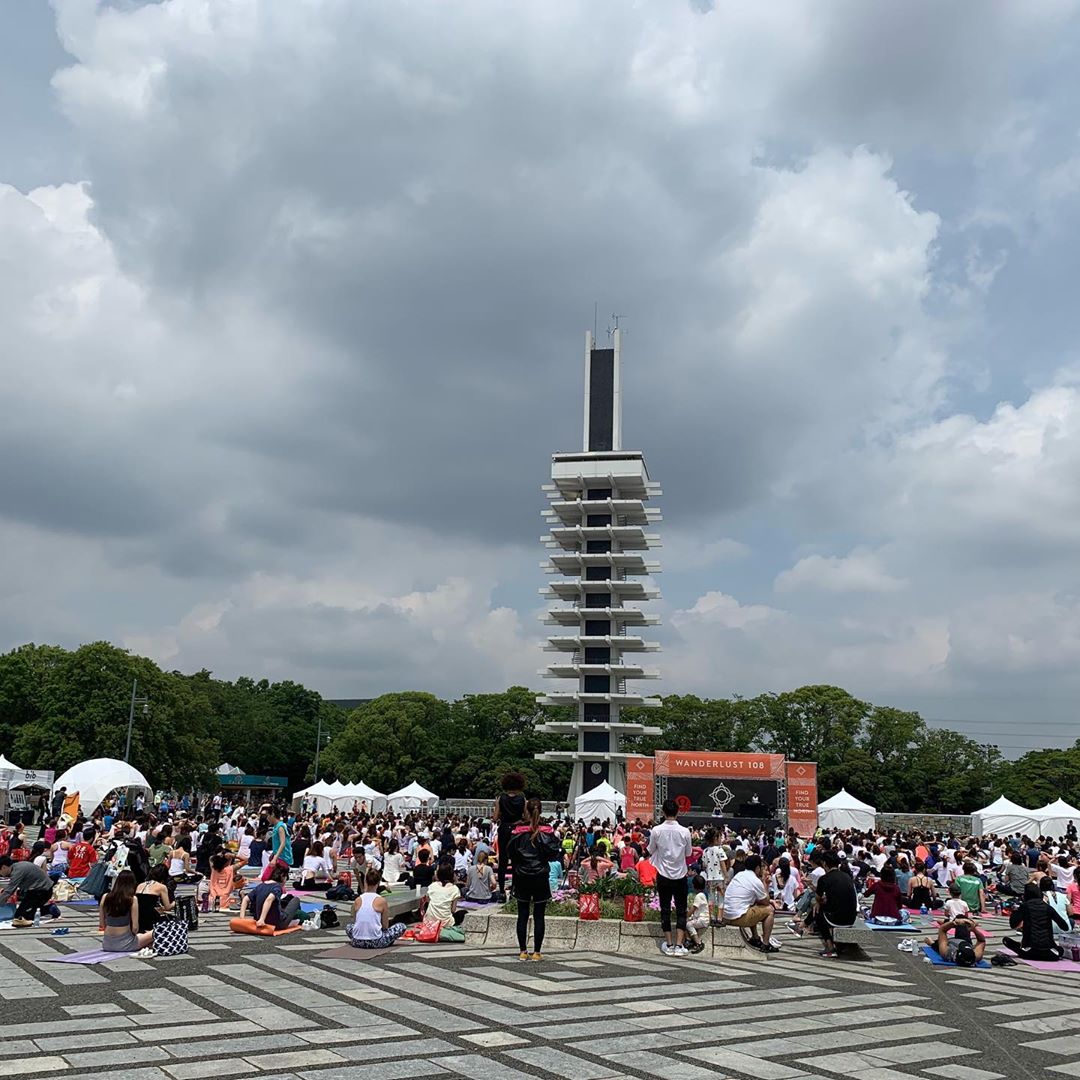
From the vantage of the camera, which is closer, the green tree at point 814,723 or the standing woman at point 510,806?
the standing woman at point 510,806

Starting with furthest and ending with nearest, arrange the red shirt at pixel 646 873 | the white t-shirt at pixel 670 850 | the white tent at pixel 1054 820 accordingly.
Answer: the white tent at pixel 1054 820 < the red shirt at pixel 646 873 < the white t-shirt at pixel 670 850

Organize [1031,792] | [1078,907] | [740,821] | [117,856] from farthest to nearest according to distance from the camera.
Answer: [1031,792] < [740,821] < [1078,907] < [117,856]

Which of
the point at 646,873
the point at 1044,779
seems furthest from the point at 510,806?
the point at 1044,779

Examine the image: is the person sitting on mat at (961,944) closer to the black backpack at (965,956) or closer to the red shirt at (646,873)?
the black backpack at (965,956)

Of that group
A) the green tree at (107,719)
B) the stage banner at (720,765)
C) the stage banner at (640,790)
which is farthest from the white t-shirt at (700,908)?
the green tree at (107,719)

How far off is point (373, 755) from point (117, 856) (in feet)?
189

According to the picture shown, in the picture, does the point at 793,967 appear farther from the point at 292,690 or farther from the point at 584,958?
the point at 292,690

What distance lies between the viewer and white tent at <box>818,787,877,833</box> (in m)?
40.4

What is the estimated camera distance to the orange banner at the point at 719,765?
149 ft

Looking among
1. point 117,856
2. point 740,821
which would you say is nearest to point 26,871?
point 117,856

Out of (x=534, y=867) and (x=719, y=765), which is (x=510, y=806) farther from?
(x=719, y=765)

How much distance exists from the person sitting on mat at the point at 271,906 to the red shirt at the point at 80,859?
6.59 meters

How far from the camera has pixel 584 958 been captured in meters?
10.5

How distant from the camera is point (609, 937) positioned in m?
11.2
